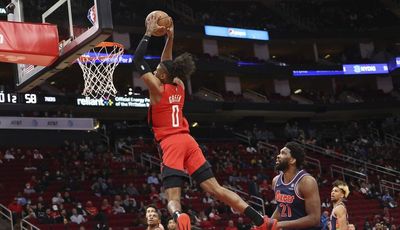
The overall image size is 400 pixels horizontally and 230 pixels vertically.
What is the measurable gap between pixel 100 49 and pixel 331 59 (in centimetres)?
2949

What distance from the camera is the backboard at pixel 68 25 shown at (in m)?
10.2

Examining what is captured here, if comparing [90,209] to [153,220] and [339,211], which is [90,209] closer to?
[153,220]

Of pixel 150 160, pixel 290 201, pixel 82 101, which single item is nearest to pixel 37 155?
pixel 82 101

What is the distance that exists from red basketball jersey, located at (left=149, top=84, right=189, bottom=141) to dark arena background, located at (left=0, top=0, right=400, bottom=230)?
160 inches

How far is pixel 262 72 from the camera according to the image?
35.6m

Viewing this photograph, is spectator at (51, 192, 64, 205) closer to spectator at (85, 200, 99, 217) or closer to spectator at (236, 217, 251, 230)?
spectator at (85, 200, 99, 217)

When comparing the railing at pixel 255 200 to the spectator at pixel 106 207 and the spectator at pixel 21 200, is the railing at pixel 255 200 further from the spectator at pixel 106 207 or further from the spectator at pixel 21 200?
the spectator at pixel 21 200

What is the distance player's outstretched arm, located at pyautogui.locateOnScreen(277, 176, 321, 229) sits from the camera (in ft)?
19.8

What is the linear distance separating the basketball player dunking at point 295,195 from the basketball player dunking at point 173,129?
43 centimetres

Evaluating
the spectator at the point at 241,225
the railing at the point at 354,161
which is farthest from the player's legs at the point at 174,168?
the railing at the point at 354,161

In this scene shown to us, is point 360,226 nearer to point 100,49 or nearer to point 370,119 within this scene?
point 100,49

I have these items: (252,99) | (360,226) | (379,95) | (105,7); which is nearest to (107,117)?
(252,99)

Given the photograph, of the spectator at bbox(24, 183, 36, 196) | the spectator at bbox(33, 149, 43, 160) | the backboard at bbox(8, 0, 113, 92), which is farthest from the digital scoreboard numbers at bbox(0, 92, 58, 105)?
the backboard at bbox(8, 0, 113, 92)

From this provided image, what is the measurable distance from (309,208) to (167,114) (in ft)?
5.59
